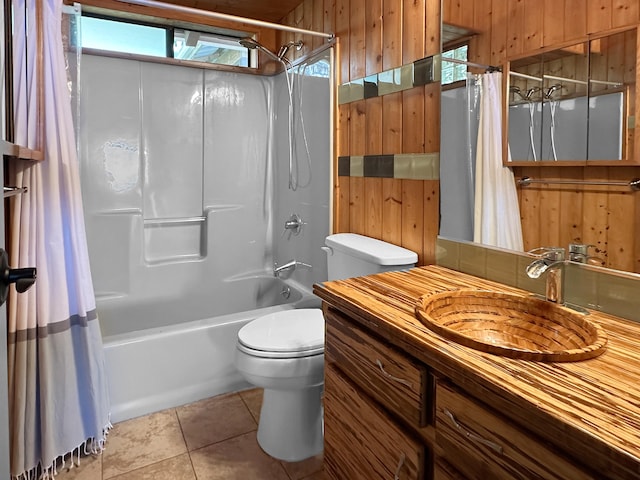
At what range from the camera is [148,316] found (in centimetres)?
281

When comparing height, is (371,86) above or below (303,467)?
above

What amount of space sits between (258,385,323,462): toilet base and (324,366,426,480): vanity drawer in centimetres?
46

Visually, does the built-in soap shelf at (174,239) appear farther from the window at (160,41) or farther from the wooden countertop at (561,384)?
the wooden countertop at (561,384)

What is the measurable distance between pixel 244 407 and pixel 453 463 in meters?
1.46

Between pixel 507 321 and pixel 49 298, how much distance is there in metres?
1.54

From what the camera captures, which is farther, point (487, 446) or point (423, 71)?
point (423, 71)

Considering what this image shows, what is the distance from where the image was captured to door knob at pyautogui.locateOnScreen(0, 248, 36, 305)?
1.94 feet

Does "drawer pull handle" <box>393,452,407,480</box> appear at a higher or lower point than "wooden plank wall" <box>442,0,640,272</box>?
lower

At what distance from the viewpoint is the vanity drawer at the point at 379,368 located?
3.09 feet

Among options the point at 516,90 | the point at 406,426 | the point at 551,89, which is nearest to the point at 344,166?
the point at 516,90

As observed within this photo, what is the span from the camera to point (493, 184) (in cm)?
145

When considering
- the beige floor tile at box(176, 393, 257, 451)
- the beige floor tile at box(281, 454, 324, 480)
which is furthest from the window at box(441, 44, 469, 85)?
the beige floor tile at box(176, 393, 257, 451)

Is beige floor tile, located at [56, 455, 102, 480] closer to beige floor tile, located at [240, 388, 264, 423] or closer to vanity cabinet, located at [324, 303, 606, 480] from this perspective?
beige floor tile, located at [240, 388, 264, 423]

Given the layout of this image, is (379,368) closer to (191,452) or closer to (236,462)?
(236,462)
